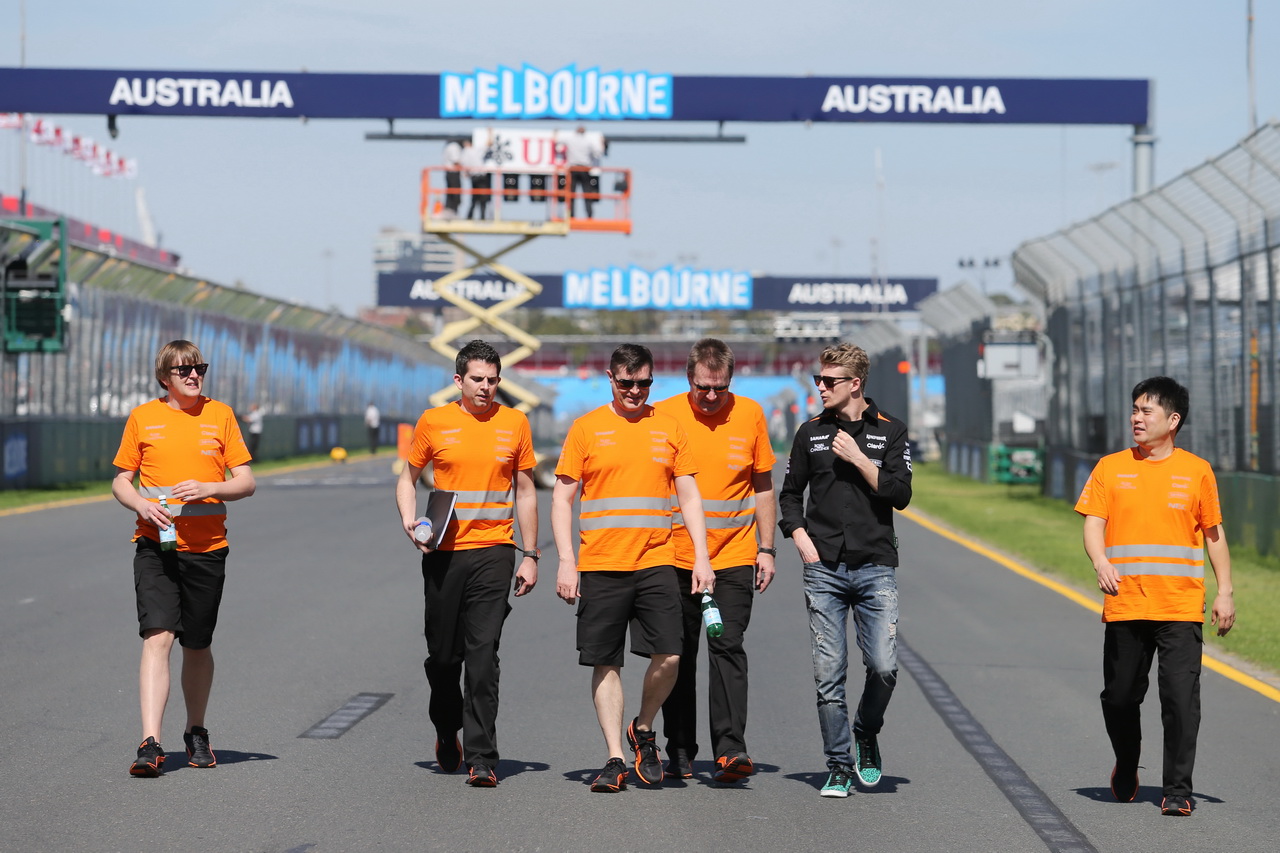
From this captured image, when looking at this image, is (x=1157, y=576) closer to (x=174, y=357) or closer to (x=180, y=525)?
(x=180, y=525)

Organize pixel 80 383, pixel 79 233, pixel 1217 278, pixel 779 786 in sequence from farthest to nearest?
pixel 79 233 → pixel 80 383 → pixel 1217 278 → pixel 779 786

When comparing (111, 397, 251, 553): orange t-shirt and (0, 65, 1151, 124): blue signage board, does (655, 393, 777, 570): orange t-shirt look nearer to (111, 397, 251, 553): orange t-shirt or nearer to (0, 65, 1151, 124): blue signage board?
(111, 397, 251, 553): orange t-shirt

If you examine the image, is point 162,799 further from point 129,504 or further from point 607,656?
point 607,656

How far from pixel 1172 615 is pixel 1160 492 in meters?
0.44

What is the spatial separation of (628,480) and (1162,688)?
2.06 meters

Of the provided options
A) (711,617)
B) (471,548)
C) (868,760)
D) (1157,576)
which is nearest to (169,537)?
(471,548)

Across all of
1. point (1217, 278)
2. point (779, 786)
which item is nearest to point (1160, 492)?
point (779, 786)

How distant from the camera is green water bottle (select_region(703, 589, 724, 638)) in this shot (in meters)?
6.57

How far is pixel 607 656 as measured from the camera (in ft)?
22.0

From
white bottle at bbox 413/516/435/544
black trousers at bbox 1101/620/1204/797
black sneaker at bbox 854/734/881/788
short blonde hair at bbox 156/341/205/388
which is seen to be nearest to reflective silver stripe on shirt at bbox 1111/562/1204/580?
black trousers at bbox 1101/620/1204/797

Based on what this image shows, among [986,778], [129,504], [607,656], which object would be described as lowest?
[986,778]

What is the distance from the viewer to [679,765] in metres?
7.01

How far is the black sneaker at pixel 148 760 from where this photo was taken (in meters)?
6.70

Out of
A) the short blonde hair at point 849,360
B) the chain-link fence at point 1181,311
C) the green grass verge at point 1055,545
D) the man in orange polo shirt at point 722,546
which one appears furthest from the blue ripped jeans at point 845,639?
the chain-link fence at point 1181,311
